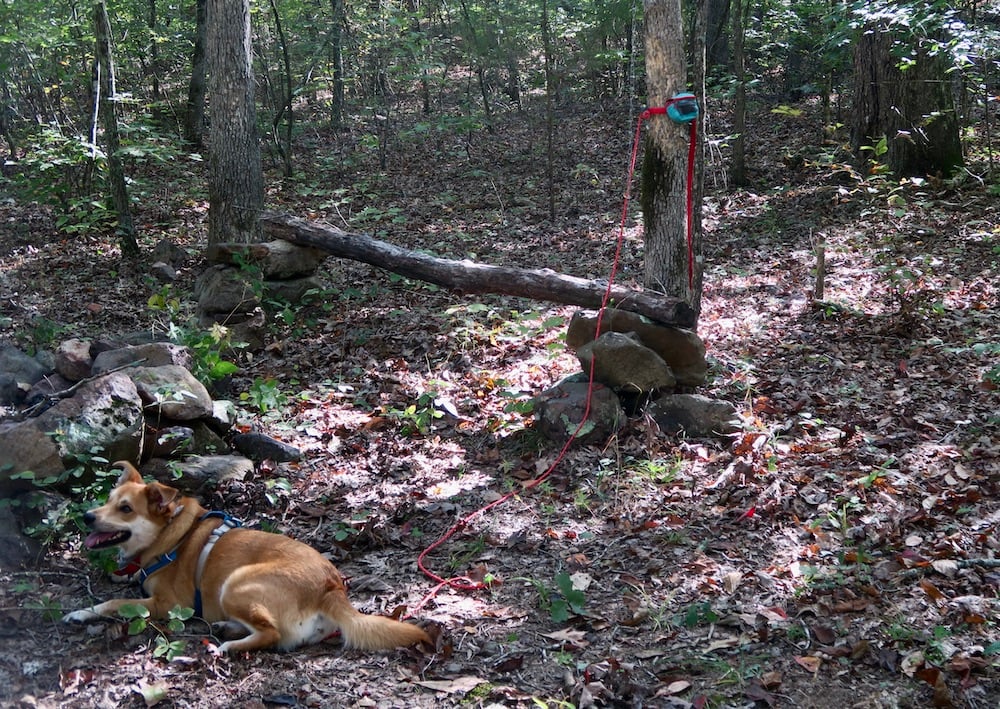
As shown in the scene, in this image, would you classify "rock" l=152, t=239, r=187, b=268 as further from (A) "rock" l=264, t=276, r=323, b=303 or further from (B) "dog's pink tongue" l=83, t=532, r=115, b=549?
(B) "dog's pink tongue" l=83, t=532, r=115, b=549

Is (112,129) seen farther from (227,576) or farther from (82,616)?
(227,576)

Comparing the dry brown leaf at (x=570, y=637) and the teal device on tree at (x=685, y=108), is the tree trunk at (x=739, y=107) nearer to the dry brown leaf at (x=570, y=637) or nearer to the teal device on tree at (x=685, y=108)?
the teal device on tree at (x=685, y=108)

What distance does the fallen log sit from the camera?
7.18 m

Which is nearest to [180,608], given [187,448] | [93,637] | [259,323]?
[93,637]

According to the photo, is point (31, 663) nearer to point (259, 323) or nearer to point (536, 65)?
point (259, 323)

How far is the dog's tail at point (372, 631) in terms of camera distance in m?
4.18

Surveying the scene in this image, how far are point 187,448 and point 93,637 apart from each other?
6.35ft

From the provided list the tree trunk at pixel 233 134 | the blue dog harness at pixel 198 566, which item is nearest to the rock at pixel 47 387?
the blue dog harness at pixel 198 566

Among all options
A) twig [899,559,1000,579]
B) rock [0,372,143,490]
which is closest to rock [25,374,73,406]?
rock [0,372,143,490]

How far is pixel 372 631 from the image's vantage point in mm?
4195

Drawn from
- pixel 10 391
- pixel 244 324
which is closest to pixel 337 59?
pixel 244 324

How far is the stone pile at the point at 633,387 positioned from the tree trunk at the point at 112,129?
7784mm

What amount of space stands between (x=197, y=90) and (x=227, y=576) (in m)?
15.6

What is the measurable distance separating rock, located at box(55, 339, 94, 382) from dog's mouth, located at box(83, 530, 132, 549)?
2.57 meters
